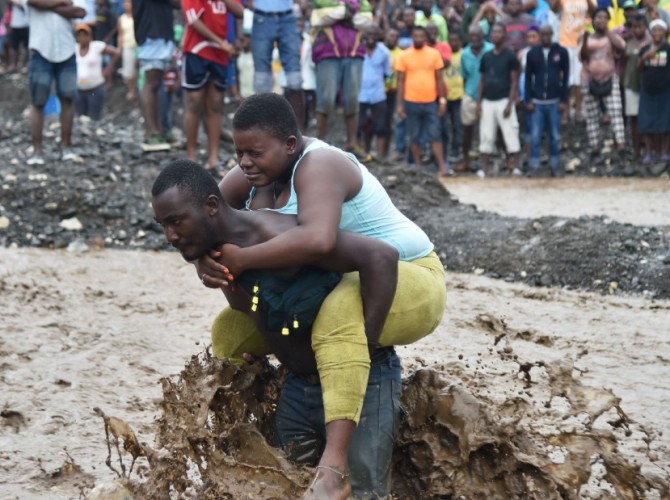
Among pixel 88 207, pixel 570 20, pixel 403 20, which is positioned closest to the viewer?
pixel 88 207

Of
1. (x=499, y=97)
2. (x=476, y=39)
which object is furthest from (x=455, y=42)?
(x=499, y=97)

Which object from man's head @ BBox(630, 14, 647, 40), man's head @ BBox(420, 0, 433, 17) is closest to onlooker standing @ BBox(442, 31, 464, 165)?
man's head @ BBox(420, 0, 433, 17)

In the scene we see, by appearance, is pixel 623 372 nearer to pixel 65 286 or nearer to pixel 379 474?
pixel 379 474

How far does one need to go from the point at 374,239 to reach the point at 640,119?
32.2 feet

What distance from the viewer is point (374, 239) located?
309 cm

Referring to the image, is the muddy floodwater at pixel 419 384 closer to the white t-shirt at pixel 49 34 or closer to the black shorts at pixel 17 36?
the white t-shirt at pixel 49 34

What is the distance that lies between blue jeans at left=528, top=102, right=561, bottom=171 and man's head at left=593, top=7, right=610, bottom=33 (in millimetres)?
1026

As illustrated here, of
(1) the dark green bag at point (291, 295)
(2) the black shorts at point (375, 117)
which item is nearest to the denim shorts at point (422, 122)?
(2) the black shorts at point (375, 117)

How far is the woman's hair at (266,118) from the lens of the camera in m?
3.16

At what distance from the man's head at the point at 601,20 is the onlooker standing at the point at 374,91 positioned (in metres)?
2.64

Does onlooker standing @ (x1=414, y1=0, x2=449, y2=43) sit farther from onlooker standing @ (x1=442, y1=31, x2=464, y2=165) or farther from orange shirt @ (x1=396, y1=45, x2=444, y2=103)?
orange shirt @ (x1=396, y1=45, x2=444, y2=103)

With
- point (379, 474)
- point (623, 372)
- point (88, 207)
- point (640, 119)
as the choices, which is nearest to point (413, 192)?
point (88, 207)

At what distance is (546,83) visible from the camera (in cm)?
1216

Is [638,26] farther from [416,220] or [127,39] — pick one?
[127,39]
